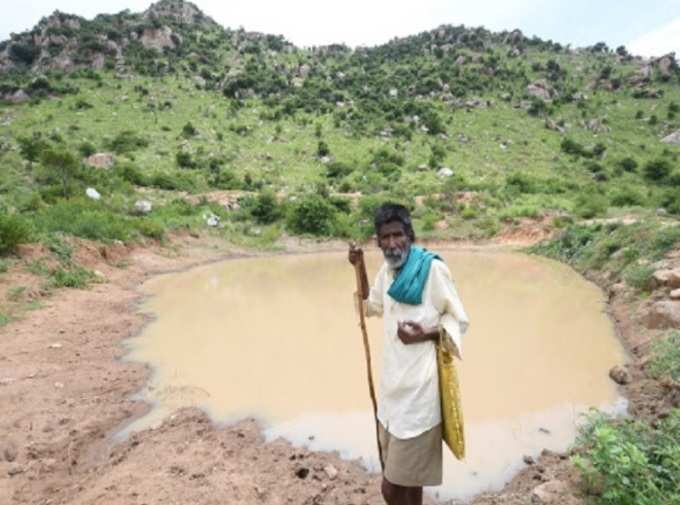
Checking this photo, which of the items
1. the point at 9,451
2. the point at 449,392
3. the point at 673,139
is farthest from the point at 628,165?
the point at 9,451

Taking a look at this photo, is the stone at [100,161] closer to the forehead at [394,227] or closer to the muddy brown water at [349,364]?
the muddy brown water at [349,364]

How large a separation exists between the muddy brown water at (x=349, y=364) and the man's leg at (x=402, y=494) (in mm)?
1230

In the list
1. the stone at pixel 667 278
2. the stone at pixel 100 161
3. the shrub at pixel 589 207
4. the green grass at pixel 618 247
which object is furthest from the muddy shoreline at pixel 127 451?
the stone at pixel 100 161

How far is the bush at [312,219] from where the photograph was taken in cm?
1981

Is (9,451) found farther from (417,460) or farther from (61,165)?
(61,165)

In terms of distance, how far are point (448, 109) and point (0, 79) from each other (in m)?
36.9

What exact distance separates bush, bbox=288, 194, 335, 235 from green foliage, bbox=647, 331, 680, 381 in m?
14.5

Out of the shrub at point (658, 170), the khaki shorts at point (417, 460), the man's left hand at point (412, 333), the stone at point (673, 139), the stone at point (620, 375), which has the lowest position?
the stone at point (620, 375)

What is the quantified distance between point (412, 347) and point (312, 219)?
17484 millimetres

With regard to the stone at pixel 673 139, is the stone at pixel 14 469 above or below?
below

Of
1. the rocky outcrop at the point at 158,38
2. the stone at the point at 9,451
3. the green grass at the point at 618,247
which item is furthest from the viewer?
the rocky outcrop at the point at 158,38

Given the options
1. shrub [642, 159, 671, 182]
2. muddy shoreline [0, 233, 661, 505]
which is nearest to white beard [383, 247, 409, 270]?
muddy shoreline [0, 233, 661, 505]

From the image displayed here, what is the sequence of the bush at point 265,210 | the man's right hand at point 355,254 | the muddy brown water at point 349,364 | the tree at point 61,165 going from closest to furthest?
the man's right hand at point 355,254 < the muddy brown water at point 349,364 < the tree at point 61,165 < the bush at point 265,210

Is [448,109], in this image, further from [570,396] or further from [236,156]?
[570,396]
